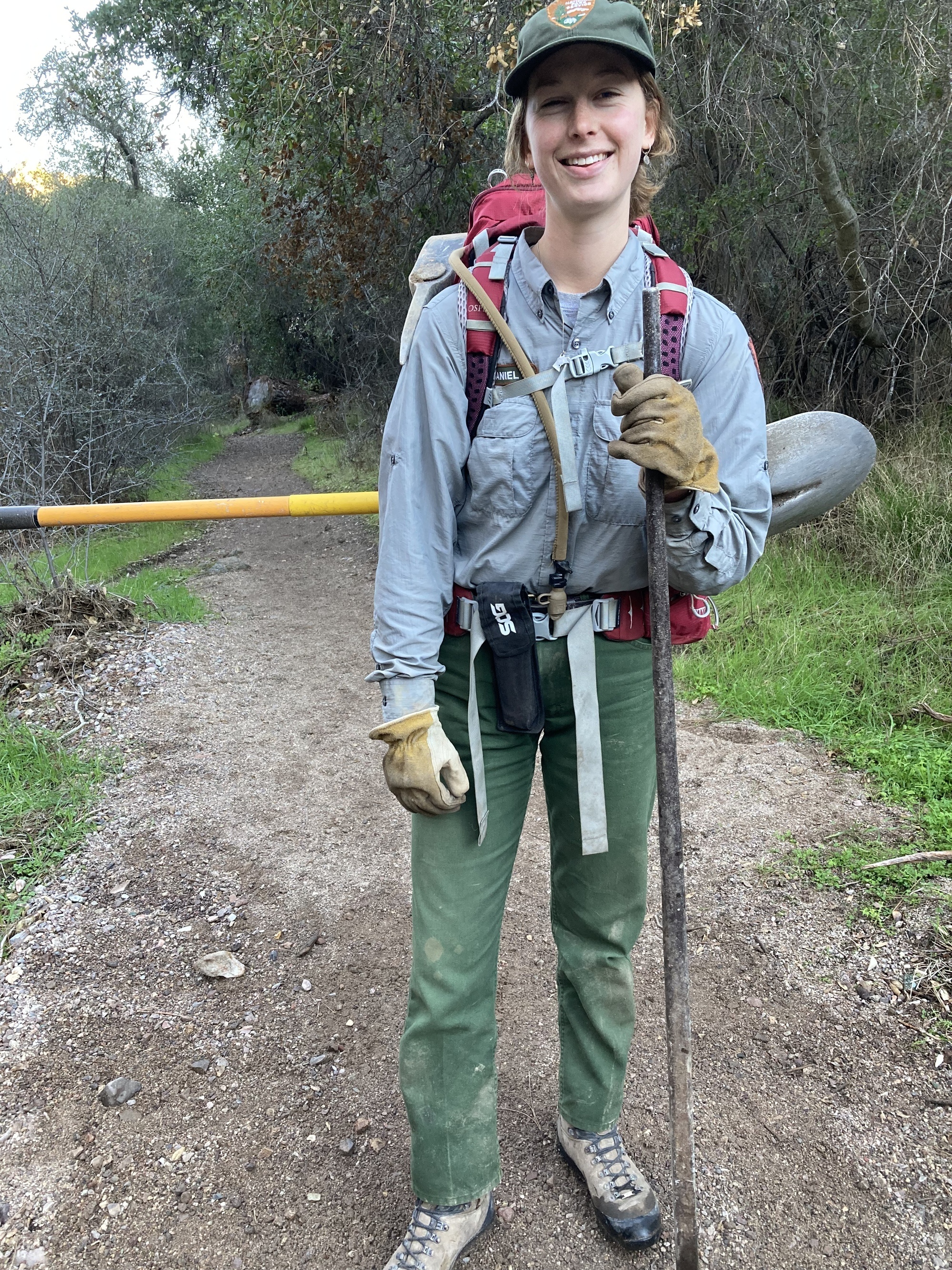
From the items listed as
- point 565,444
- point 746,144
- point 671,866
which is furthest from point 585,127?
point 746,144

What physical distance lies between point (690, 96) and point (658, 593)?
18.1 ft

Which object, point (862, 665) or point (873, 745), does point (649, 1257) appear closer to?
point (873, 745)

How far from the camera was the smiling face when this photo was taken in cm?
154

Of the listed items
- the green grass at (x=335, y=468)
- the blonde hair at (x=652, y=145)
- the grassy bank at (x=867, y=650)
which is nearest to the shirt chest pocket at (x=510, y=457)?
the blonde hair at (x=652, y=145)

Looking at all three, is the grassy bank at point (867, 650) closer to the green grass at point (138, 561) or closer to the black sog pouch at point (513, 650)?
the black sog pouch at point (513, 650)

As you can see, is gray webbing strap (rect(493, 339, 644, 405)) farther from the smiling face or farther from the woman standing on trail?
the smiling face

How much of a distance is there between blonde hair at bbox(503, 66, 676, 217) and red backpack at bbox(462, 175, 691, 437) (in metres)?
0.06

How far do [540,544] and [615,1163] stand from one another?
1.43 m

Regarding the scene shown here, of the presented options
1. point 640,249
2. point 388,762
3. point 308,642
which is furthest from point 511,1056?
point 308,642

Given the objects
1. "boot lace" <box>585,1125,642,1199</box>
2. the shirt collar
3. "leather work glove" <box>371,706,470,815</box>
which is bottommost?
"boot lace" <box>585,1125,642,1199</box>

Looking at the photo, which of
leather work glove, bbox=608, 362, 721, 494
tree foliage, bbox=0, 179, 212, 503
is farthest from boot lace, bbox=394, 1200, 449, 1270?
tree foliage, bbox=0, 179, 212, 503

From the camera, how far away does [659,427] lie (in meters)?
1.44

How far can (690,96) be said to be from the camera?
5801mm

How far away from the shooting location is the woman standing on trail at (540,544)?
5.13ft
